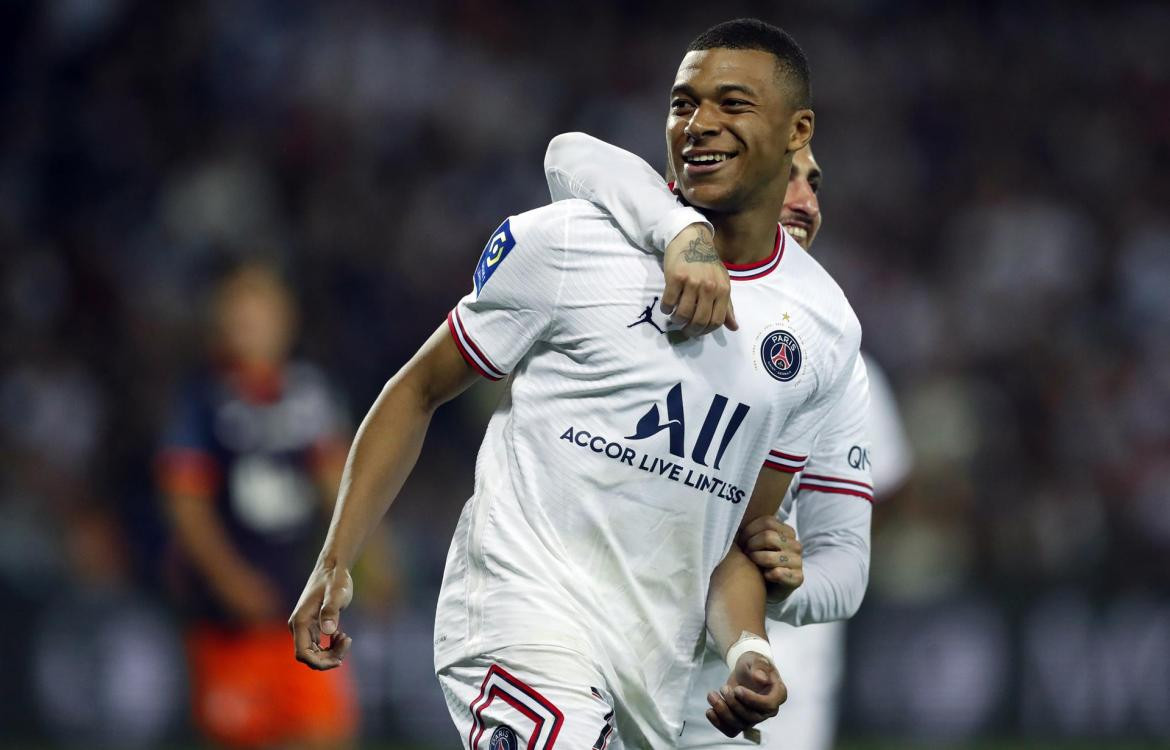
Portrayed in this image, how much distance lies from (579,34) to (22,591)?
742 cm

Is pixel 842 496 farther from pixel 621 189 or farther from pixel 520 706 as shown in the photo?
pixel 520 706

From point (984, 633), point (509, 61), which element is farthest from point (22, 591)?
point (509, 61)

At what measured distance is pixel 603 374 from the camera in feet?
11.4

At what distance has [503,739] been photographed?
11.0ft

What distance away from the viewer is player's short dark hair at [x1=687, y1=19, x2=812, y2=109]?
12.0ft

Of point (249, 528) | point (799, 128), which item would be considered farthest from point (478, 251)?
point (799, 128)

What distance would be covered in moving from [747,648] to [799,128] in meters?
1.20

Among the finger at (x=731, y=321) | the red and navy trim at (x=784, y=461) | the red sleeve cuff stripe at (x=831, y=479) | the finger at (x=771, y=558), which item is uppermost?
the finger at (x=731, y=321)

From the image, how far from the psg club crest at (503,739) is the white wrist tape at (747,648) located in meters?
0.48

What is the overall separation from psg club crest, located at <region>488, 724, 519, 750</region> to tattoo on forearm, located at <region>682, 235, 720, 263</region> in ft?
3.39

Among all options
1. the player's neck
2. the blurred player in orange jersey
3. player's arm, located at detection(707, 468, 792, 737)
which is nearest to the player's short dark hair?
the player's neck

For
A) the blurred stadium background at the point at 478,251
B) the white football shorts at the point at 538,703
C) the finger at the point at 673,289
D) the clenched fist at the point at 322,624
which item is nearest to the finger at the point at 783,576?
the white football shorts at the point at 538,703

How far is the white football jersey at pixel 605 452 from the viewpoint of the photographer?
346cm

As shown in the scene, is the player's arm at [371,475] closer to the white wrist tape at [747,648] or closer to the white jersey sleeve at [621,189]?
the white jersey sleeve at [621,189]
